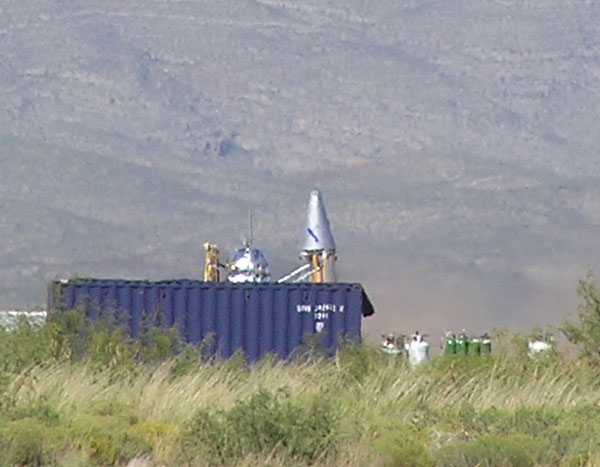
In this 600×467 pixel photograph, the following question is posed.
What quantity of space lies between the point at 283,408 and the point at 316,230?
28257mm

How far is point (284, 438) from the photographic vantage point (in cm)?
1848

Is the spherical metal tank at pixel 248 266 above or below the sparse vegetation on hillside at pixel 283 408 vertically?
above

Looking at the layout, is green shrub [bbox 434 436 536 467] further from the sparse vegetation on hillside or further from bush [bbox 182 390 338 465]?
bush [bbox 182 390 338 465]

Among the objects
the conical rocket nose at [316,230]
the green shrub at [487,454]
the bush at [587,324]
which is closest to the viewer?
the green shrub at [487,454]

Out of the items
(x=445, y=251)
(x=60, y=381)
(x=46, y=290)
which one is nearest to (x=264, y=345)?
(x=46, y=290)

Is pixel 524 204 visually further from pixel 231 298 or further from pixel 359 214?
pixel 231 298

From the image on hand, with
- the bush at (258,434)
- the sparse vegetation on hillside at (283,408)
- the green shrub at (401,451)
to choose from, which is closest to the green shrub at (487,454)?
the sparse vegetation on hillside at (283,408)

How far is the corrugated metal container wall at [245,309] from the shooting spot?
118ft

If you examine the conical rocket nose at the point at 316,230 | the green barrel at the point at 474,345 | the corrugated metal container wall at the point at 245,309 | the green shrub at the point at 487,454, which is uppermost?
the conical rocket nose at the point at 316,230

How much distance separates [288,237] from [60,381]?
15697 cm

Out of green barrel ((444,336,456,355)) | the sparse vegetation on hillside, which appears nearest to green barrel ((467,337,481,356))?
green barrel ((444,336,456,355))

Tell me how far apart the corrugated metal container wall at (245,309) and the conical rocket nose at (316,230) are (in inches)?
379

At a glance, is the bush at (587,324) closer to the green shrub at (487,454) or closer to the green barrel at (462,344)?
the green barrel at (462,344)

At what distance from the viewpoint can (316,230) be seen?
155 ft
